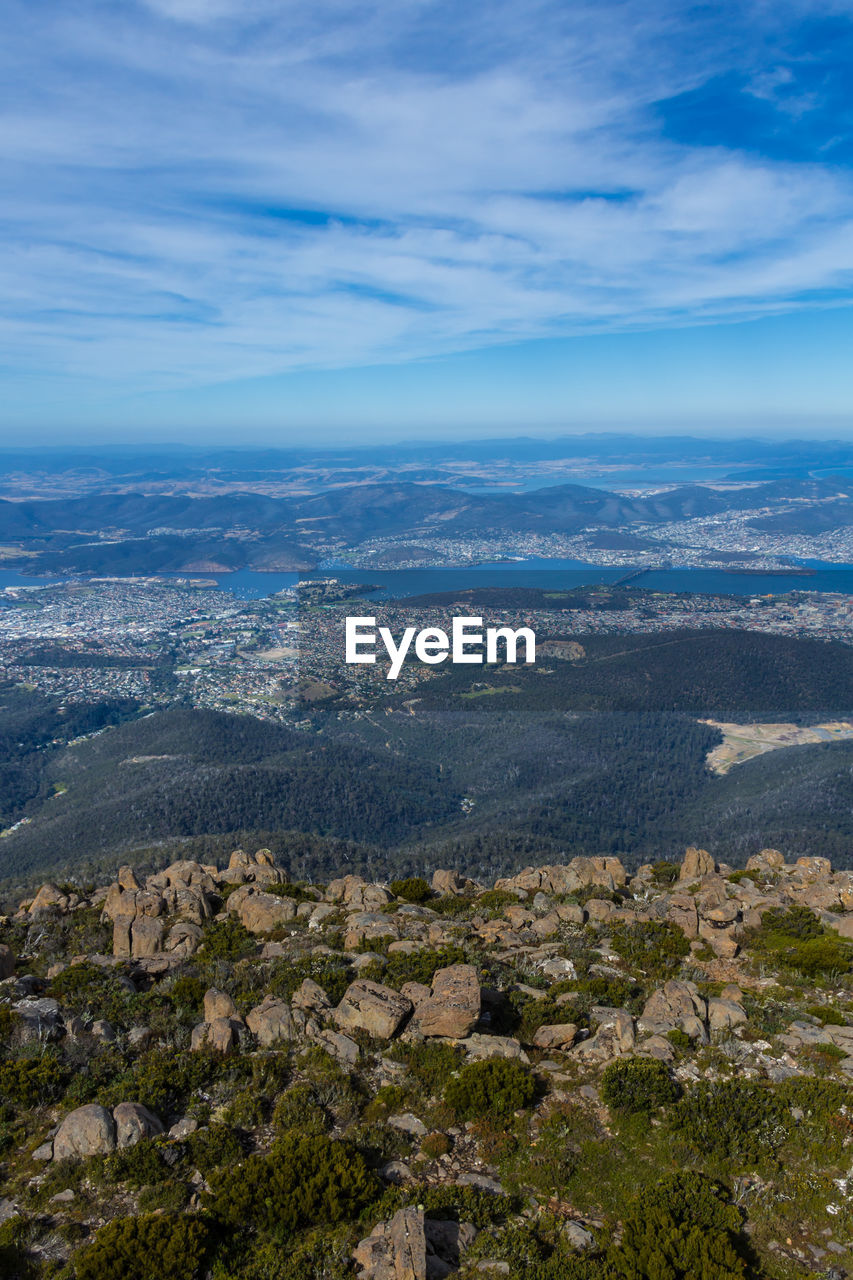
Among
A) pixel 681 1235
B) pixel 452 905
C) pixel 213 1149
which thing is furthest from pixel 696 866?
pixel 213 1149

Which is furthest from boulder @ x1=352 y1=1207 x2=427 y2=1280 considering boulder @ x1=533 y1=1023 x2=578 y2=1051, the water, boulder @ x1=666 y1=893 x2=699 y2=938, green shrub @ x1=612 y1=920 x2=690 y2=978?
the water

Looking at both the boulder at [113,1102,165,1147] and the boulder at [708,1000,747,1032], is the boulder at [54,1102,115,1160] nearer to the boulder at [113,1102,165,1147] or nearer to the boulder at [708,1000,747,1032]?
the boulder at [113,1102,165,1147]

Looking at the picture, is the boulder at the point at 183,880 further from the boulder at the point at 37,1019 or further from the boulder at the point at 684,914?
the boulder at the point at 684,914

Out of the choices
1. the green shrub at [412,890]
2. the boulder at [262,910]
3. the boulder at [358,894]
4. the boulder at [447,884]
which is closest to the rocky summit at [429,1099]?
the boulder at [262,910]

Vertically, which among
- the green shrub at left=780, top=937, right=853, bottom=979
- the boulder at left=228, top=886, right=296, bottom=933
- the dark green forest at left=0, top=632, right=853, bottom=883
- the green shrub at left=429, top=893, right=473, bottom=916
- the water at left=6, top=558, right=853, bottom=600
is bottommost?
the dark green forest at left=0, top=632, right=853, bottom=883

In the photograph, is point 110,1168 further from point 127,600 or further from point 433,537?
point 433,537

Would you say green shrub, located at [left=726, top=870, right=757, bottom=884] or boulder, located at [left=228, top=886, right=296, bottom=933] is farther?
green shrub, located at [left=726, top=870, right=757, bottom=884]
